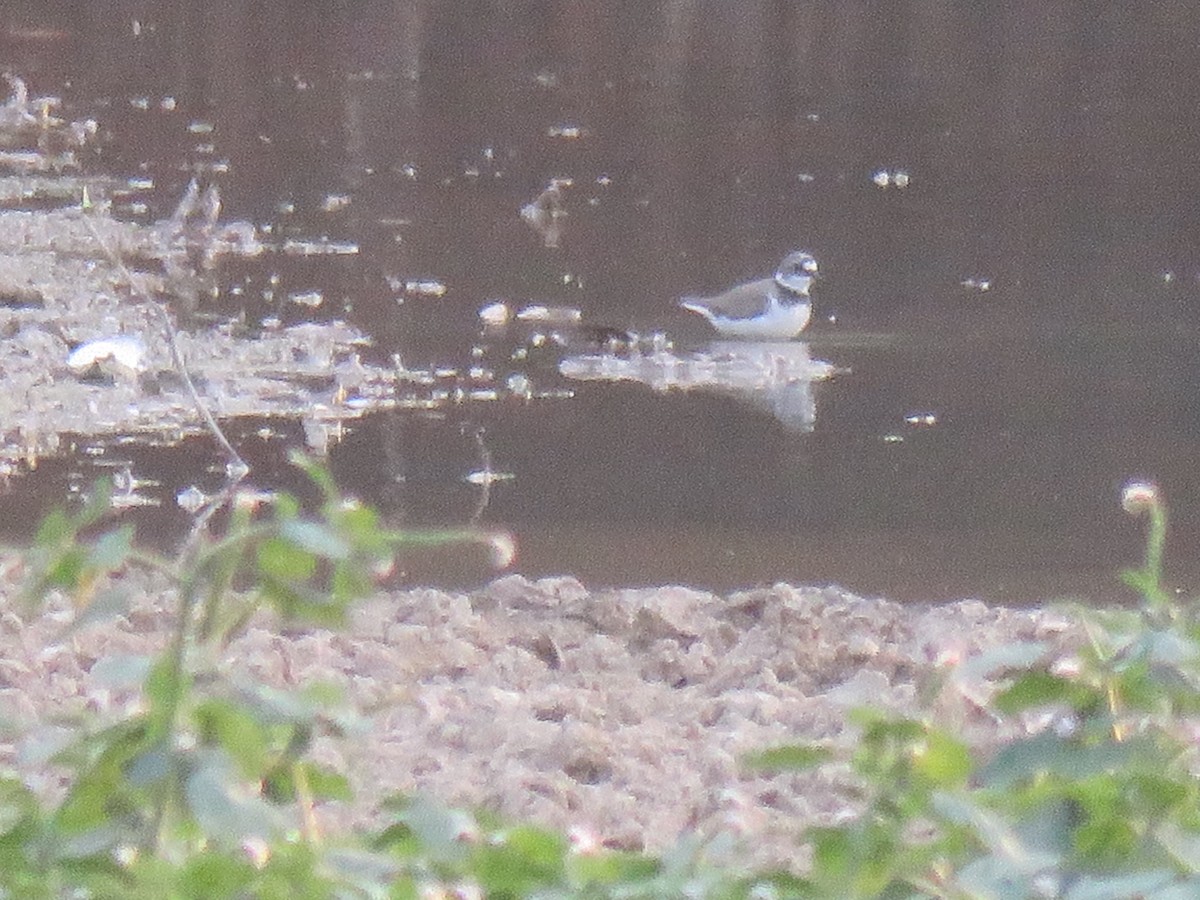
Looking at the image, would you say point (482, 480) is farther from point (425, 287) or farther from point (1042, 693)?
point (1042, 693)

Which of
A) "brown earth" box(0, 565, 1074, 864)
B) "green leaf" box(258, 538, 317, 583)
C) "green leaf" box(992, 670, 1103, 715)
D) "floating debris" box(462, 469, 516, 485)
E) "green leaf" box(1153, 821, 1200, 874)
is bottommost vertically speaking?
"floating debris" box(462, 469, 516, 485)

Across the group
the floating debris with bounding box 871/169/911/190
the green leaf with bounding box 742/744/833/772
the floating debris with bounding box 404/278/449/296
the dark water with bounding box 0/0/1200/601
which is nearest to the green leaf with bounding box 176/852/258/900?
the green leaf with bounding box 742/744/833/772

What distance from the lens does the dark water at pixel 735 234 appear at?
7484 millimetres

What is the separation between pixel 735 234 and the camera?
44.9 ft

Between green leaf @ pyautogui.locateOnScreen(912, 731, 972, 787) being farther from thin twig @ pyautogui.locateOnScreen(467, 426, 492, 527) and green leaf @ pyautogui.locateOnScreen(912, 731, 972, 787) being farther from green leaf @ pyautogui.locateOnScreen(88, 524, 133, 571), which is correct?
thin twig @ pyautogui.locateOnScreen(467, 426, 492, 527)

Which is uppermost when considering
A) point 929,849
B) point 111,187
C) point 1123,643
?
point 1123,643

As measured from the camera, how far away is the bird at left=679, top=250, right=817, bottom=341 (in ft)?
34.3

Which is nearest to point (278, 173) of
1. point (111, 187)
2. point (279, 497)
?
point (111, 187)

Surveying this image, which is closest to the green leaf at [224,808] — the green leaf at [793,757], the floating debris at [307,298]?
the green leaf at [793,757]

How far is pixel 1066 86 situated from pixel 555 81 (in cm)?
418

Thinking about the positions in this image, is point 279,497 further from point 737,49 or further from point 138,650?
point 737,49

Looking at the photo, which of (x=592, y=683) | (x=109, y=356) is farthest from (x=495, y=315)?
(x=592, y=683)

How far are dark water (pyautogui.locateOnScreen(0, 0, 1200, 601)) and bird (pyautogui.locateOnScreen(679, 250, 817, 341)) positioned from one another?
0.11m

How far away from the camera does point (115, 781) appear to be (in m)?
1.99
